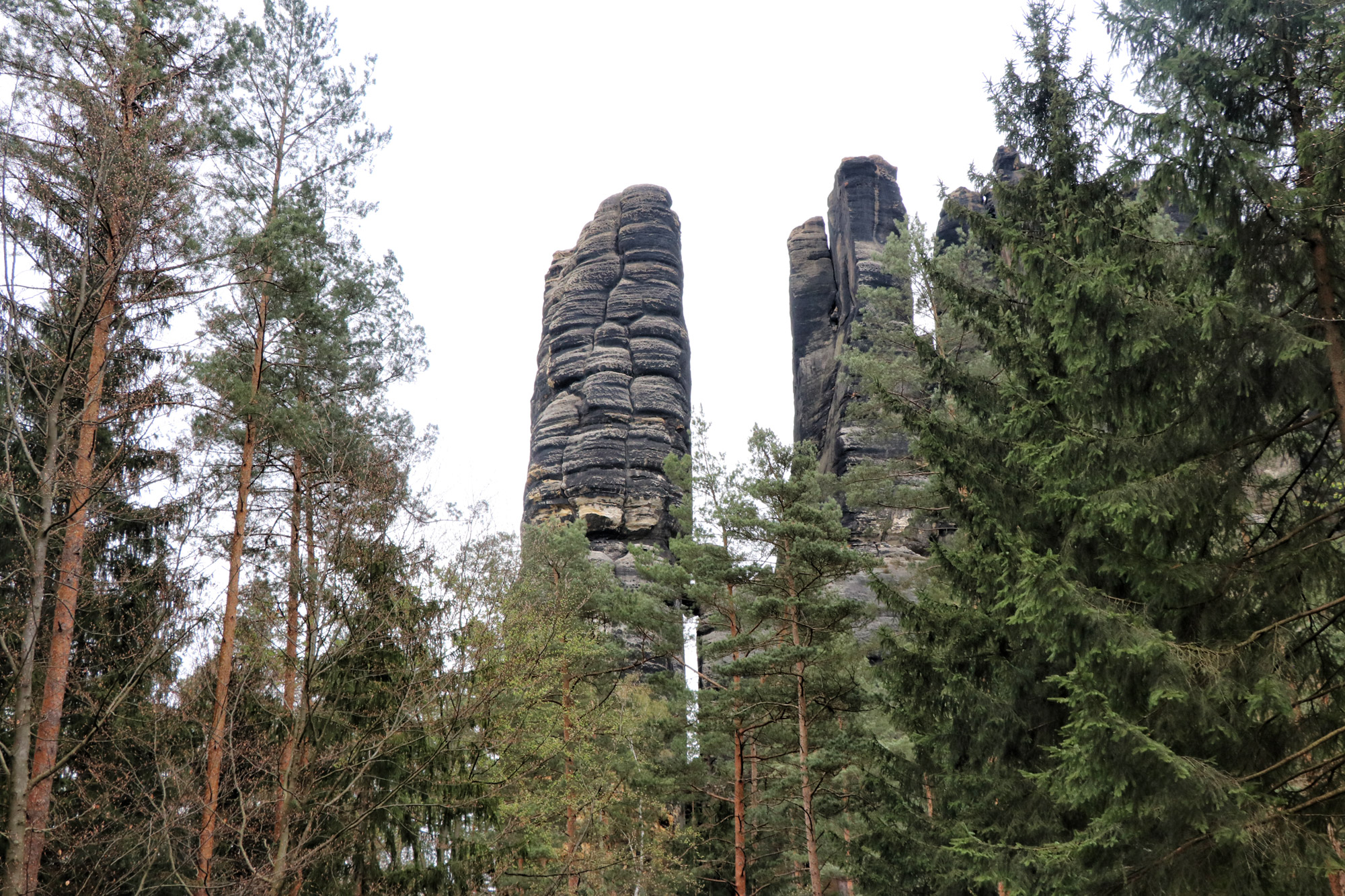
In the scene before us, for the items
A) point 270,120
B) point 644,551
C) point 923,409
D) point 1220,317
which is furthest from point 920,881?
point 270,120

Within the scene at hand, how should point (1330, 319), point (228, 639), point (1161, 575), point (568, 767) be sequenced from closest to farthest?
point (1330, 319) → point (1161, 575) → point (228, 639) → point (568, 767)

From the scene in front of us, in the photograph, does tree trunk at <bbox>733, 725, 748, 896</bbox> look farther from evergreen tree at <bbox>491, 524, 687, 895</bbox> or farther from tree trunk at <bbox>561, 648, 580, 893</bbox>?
tree trunk at <bbox>561, 648, 580, 893</bbox>

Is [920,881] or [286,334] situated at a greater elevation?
[286,334]

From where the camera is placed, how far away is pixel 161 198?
6195 millimetres

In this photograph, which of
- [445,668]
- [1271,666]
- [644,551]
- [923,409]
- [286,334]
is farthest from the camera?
[644,551]

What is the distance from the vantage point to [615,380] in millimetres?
33812

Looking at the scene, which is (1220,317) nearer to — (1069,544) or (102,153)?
(1069,544)

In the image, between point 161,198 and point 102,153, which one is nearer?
point 102,153

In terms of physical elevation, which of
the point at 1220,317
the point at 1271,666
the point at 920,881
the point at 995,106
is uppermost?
the point at 995,106

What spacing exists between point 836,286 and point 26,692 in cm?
3771

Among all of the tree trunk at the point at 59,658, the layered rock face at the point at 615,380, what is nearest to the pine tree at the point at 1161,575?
the tree trunk at the point at 59,658

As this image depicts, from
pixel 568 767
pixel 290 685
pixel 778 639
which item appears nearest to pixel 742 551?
pixel 778 639

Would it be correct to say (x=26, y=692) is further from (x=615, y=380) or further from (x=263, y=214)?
(x=615, y=380)

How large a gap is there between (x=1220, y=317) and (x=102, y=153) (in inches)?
264
